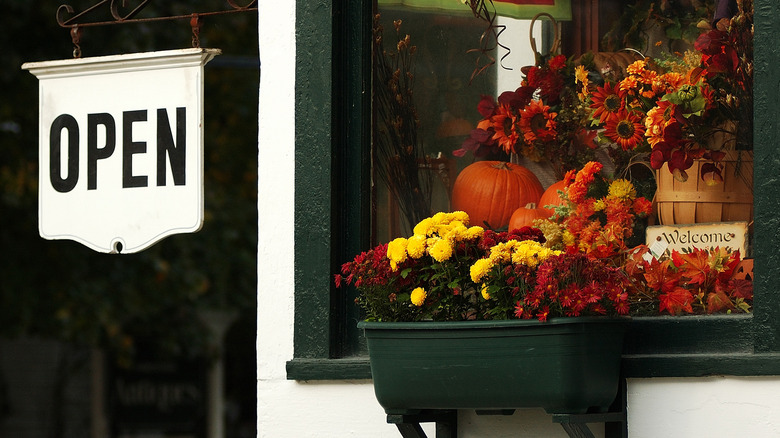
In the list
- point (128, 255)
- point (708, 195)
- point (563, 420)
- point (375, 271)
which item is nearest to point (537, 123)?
point (708, 195)

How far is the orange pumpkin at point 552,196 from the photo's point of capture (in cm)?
361

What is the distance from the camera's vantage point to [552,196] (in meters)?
3.64

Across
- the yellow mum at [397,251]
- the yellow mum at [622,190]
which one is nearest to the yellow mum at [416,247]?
the yellow mum at [397,251]

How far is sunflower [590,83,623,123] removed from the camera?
3.57m

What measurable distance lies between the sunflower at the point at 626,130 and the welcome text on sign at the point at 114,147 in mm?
1238

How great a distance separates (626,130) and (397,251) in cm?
80

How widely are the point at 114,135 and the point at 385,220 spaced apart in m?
0.86

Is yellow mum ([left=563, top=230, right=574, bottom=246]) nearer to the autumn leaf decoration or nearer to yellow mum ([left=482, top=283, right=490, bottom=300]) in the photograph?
the autumn leaf decoration

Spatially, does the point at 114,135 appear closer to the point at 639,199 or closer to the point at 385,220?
the point at 385,220

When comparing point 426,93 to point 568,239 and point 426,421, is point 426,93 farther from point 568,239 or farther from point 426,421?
point 426,421

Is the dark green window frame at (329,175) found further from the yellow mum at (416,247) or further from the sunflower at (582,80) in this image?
the sunflower at (582,80)

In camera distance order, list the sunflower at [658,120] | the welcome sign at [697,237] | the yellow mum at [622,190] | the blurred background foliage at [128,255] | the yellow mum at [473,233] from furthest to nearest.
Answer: the blurred background foliage at [128,255]
the yellow mum at [622,190]
the sunflower at [658,120]
the welcome sign at [697,237]
the yellow mum at [473,233]

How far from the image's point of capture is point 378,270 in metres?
3.21

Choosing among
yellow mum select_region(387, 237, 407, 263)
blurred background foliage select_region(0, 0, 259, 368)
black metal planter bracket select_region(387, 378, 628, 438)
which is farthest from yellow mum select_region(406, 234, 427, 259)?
blurred background foliage select_region(0, 0, 259, 368)
